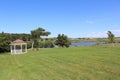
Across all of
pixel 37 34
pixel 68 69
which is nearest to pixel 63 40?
pixel 37 34

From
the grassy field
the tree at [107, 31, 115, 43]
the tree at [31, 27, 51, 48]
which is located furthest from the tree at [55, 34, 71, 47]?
the grassy field

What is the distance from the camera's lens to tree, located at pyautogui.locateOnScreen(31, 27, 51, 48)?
175ft

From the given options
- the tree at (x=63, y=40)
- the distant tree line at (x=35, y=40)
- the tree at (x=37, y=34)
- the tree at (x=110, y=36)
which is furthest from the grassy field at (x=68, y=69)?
the tree at (x=110, y=36)

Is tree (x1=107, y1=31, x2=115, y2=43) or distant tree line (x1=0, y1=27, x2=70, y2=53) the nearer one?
distant tree line (x1=0, y1=27, x2=70, y2=53)

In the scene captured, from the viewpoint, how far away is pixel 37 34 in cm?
5362

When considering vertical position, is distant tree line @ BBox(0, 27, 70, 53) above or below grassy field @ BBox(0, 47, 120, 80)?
above

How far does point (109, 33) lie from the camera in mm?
64375

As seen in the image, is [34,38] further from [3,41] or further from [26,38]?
[3,41]

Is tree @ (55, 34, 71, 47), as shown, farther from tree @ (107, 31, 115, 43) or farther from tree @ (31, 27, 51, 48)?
tree @ (107, 31, 115, 43)

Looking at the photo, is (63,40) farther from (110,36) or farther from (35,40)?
(110,36)

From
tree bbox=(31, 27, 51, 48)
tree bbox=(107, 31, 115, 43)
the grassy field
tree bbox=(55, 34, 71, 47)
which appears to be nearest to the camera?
the grassy field

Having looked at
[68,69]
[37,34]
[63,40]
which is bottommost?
[68,69]

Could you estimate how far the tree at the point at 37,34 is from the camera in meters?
53.4

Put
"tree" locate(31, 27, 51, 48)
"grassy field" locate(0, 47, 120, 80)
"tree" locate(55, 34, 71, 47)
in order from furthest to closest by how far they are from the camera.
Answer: "tree" locate(55, 34, 71, 47) < "tree" locate(31, 27, 51, 48) < "grassy field" locate(0, 47, 120, 80)
